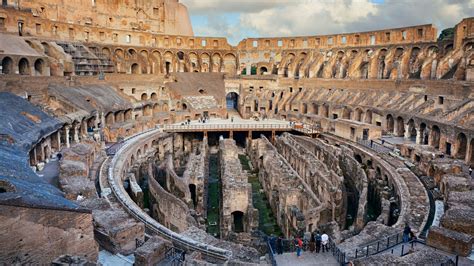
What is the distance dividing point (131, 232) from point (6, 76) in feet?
69.2

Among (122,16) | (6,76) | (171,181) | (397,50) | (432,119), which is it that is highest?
(122,16)

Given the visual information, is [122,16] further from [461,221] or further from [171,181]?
[461,221]

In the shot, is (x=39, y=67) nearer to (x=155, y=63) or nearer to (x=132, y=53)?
(x=132, y=53)

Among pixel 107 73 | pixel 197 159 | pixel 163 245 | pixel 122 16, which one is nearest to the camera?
pixel 163 245

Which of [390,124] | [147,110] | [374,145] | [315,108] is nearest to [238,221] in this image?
[374,145]

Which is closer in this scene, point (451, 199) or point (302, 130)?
point (451, 199)

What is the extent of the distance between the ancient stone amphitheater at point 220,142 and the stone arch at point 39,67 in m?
0.25

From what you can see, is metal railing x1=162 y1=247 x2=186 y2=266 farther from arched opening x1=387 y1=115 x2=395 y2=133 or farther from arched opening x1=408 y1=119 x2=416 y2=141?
arched opening x1=387 y1=115 x2=395 y2=133

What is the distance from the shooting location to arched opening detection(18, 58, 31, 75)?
31.8 metres

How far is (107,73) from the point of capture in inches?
1585

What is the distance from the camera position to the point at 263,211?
68.5 ft

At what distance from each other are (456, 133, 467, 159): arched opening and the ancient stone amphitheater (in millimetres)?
68

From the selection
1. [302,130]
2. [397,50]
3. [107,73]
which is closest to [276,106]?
[302,130]

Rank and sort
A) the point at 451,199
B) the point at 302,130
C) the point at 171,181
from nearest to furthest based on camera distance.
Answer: the point at 451,199, the point at 171,181, the point at 302,130
